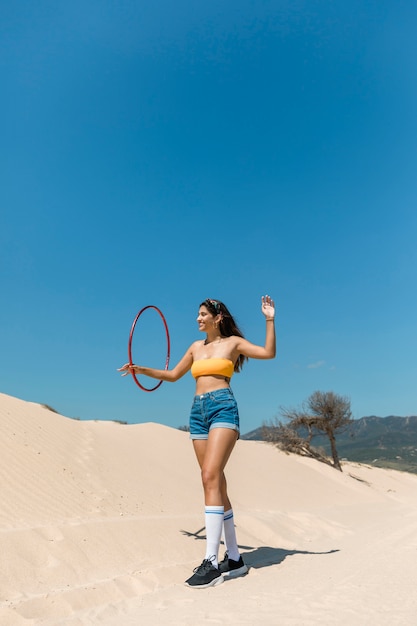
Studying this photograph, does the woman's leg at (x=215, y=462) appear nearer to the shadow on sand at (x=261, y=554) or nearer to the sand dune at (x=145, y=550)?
the sand dune at (x=145, y=550)

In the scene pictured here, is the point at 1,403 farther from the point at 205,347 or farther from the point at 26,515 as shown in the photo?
the point at 205,347

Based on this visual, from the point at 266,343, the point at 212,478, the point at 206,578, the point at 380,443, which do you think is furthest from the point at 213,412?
the point at 380,443

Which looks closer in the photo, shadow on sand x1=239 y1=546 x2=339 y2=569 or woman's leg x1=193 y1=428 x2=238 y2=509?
woman's leg x1=193 y1=428 x2=238 y2=509

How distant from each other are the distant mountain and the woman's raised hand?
19650 mm

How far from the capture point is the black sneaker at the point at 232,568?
4.51 meters

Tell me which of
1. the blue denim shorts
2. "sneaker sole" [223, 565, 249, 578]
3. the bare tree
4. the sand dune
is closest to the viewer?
the sand dune

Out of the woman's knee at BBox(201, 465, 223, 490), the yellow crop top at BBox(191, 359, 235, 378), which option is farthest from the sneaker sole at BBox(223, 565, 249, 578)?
the yellow crop top at BBox(191, 359, 235, 378)

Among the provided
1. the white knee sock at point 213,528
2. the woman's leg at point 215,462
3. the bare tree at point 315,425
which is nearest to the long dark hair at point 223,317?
the woman's leg at point 215,462

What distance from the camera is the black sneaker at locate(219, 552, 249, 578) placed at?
4.51 meters

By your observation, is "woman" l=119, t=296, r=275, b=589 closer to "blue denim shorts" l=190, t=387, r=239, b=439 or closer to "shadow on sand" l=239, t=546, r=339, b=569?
"blue denim shorts" l=190, t=387, r=239, b=439

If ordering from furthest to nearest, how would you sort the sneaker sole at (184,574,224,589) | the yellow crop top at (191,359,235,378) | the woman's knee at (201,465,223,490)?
the yellow crop top at (191,359,235,378) < the woman's knee at (201,465,223,490) < the sneaker sole at (184,574,224,589)

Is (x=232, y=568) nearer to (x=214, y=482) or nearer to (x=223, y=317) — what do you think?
(x=214, y=482)

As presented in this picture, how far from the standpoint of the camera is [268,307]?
4867mm

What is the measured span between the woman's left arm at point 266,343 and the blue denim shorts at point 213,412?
44cm
